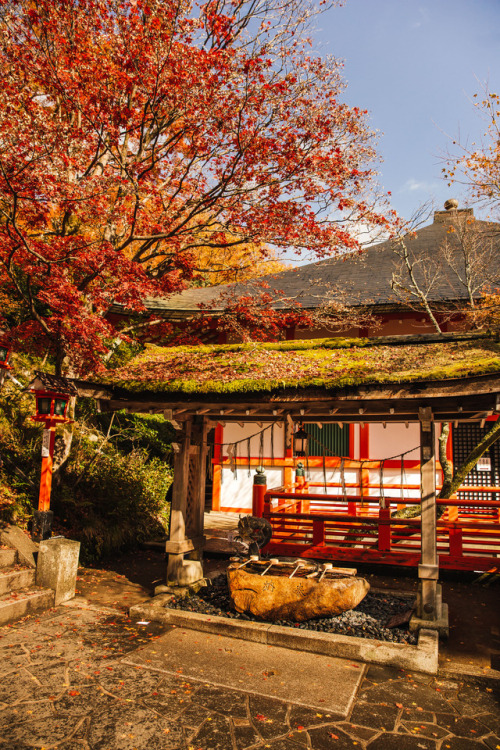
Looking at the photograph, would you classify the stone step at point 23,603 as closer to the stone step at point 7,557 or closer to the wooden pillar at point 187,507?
the stone step at point 7,557

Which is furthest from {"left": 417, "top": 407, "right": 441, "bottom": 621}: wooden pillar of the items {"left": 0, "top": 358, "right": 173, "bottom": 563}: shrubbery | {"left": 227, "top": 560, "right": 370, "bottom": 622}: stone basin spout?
{"left": 0, "top": 358, "right": 173, "bottom": 563}: shrubbery

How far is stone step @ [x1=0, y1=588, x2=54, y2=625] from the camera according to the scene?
6285 mm

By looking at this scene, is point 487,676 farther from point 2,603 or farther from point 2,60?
point 2,60

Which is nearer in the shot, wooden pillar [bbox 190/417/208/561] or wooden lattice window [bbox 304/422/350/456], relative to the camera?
wooden pillar [bbox 190/417/208/561]

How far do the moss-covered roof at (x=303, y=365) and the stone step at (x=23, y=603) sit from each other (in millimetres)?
3229

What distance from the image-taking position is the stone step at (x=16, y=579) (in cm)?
674

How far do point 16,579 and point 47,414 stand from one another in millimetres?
2442

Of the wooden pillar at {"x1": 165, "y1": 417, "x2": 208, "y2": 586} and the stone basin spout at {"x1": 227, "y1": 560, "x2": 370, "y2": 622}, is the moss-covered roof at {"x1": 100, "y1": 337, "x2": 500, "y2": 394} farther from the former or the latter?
the stone basin spout at {"x1": 227, "y1": 560, "x2": 370, "y2": 622}

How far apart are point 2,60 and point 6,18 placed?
814 mm

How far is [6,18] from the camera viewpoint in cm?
900

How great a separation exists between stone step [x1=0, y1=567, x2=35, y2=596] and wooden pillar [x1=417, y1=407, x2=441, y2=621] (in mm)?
5622

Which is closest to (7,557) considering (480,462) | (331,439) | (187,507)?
(187,507)

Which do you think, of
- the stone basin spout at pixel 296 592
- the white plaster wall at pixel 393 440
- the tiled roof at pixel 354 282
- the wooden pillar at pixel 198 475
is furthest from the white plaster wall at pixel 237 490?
the stone basin spout at pixel 296 592

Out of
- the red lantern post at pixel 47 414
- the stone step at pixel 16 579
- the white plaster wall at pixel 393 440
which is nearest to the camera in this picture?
the stone step at pixel 16 579
